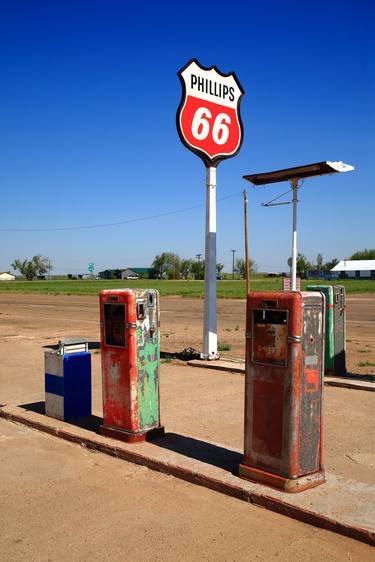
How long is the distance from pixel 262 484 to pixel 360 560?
3.58 ft

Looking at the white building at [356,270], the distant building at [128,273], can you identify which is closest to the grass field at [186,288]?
the white building at [356,270]

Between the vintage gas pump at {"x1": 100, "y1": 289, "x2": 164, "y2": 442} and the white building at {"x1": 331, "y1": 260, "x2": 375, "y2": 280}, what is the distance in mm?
121675

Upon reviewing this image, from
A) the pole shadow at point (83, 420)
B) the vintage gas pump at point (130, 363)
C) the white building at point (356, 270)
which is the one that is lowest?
the pole shadow at point (83, 420)

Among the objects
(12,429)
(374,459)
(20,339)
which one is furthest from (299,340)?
(20,339)

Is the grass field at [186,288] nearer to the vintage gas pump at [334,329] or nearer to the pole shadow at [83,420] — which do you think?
the vintage gas pump at [334,329]

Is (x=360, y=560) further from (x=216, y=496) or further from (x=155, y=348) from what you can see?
(x=155, y=348)

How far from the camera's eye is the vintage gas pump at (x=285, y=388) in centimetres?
419

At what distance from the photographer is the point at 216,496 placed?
14.5 ft

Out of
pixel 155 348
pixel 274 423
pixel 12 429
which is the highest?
pixel 155 348

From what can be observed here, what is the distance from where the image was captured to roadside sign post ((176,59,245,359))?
34.2ft

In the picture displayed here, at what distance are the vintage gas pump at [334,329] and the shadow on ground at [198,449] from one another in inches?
158

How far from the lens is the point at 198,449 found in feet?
17.7

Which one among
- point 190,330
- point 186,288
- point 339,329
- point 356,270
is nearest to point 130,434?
point 339,329

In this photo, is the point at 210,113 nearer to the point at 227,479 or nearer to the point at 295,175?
the point at 295,175
